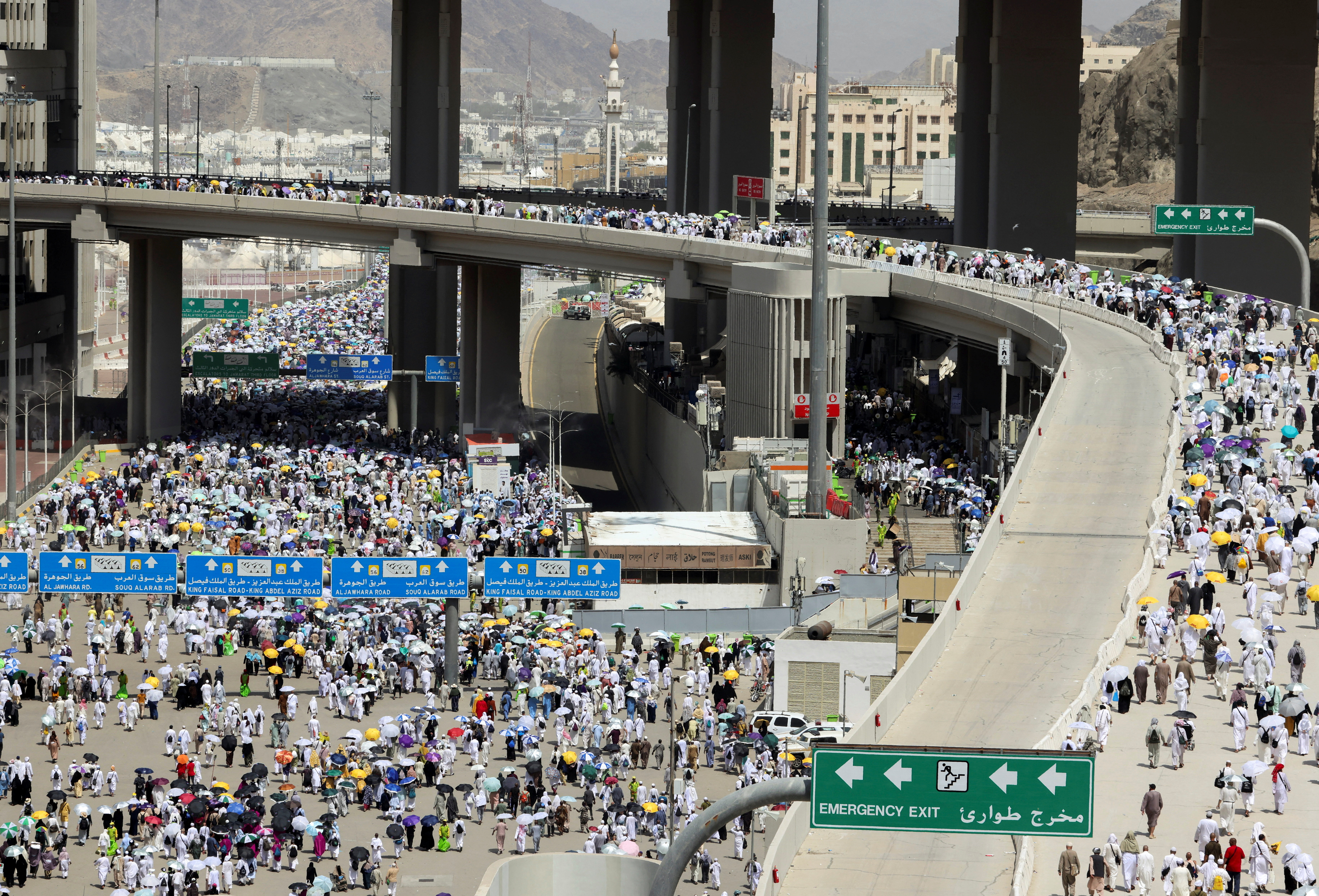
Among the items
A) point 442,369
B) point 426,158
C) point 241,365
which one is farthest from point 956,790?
point 426,158

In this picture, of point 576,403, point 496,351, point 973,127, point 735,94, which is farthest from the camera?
point 576,403

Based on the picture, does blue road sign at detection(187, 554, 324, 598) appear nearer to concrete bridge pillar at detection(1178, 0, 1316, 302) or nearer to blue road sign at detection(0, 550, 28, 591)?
blue road sign at detection(0, 550, 28, 591)

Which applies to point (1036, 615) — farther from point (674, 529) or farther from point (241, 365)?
point (241, 365)

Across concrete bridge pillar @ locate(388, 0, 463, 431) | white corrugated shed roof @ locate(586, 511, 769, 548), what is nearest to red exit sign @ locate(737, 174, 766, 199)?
concrete bridge pillar @ locate(388, 0, 463, 431)

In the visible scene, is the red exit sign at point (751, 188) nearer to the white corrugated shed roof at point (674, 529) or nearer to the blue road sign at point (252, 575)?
the white corrugated shed roof at point (674, 529)

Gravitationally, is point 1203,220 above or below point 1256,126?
below

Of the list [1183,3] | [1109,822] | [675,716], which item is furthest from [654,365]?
[1109,822]

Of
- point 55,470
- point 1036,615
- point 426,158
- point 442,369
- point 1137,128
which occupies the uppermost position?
point 1137,128
